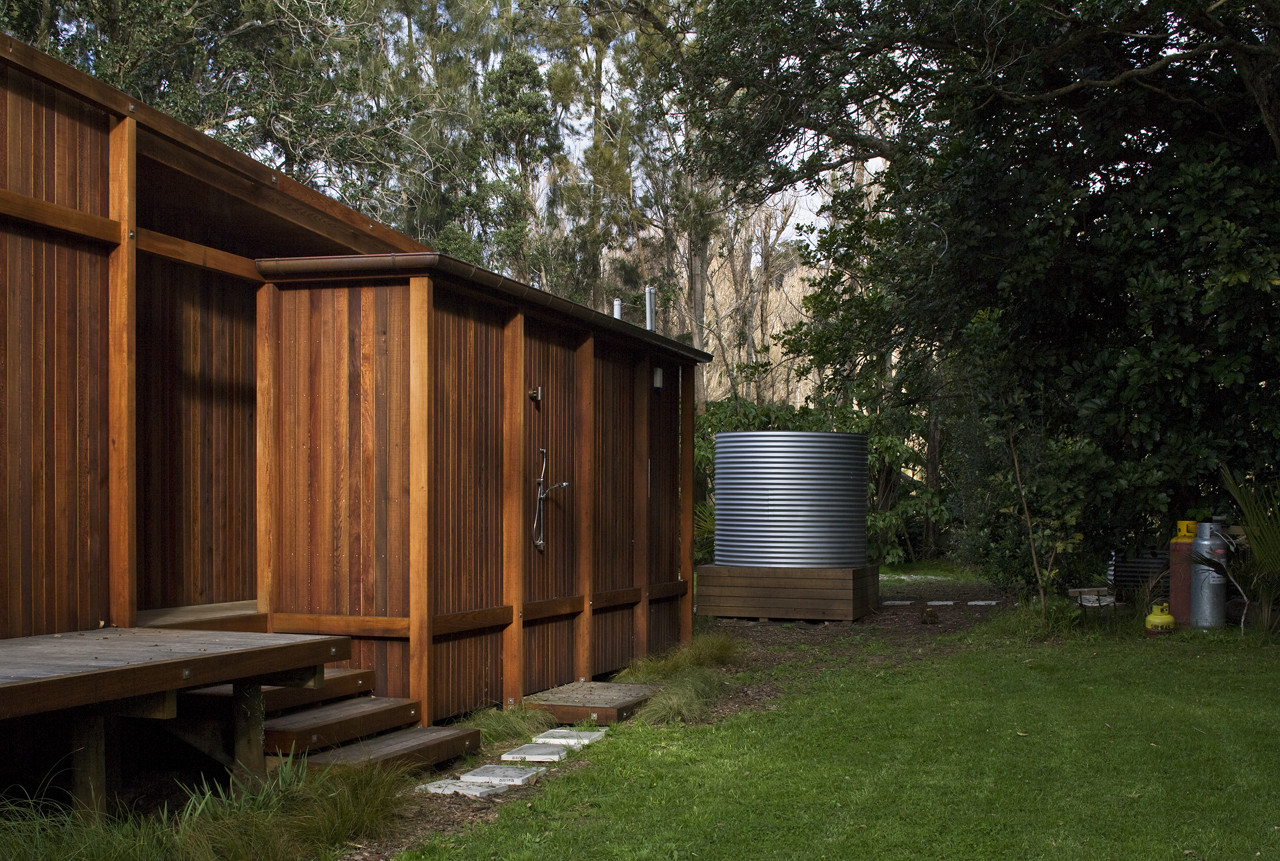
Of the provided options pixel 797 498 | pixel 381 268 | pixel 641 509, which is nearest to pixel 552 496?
pixel 641 509

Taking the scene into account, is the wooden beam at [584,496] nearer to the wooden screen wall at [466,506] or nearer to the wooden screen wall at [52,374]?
the wooden screen wall at [466,506]

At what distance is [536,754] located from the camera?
521 cm

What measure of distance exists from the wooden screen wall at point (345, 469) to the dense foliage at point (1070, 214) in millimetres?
5254

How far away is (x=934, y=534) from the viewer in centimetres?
1839

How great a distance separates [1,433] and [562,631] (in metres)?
3.61

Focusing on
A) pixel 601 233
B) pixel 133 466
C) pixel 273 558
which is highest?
pixel 601 233

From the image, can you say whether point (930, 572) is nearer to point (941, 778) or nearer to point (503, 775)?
point (941, 778)

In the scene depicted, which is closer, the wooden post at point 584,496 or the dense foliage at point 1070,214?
the wooden post at point 584,496

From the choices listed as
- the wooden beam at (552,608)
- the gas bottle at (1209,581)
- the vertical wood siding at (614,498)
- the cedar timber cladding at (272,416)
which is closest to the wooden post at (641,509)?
the vertical wood siding at (614,498)

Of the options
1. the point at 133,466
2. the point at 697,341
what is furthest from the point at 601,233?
the point at 133,466

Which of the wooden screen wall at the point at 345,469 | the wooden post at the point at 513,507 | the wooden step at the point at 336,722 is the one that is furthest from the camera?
the wooden post at the point at 513,507

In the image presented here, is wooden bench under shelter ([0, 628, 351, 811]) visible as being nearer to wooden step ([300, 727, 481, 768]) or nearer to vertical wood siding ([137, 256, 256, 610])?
wooden step ([300, 727, 481, 768])

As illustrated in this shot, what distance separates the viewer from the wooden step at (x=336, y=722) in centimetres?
450

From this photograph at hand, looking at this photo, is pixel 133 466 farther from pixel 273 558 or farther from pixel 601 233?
pixel 601 233
